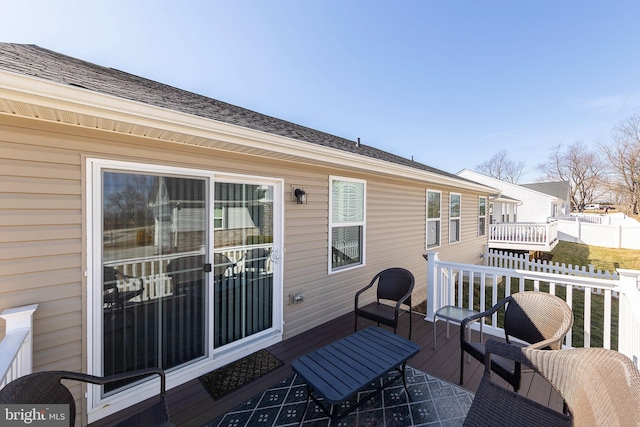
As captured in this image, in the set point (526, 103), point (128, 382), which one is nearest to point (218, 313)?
point (128, 382)

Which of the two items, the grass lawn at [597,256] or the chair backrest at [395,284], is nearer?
the chair backrest at [395,284]

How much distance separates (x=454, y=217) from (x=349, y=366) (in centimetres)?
684

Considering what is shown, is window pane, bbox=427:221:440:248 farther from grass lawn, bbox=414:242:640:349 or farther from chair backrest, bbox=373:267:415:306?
chair backrest, bbox=373:267:415:306

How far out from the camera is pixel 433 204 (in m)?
6.92

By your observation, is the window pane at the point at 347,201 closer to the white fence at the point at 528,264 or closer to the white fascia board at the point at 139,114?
the white fascia board at the point at 139,114

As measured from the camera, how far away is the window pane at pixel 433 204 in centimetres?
673

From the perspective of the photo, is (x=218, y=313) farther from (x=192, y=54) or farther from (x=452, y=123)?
(x=452, y=123)

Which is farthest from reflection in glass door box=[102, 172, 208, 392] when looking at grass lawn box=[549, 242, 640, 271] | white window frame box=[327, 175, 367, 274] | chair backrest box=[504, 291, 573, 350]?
A: grass lawn box=[549, 242, 640, 271]

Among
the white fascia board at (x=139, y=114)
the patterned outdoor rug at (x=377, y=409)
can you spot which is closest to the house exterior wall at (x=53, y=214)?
the white fascia board at (x=139, y=114)

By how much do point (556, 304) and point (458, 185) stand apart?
5.32m

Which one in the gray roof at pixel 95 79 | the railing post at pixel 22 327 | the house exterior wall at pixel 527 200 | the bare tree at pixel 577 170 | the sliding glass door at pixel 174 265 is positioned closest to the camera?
the railing post at pixel 22 327

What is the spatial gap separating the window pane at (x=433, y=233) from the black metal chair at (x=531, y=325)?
4.30 m

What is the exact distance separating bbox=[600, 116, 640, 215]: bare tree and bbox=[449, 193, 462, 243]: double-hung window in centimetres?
2679

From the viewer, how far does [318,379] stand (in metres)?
2.07
